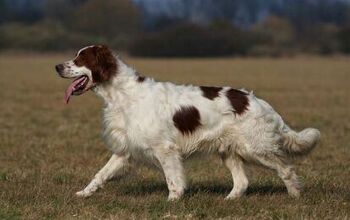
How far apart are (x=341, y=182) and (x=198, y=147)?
2299mm

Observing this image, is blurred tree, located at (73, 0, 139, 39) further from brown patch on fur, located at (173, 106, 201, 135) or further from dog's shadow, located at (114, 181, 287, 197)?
brown patch on fur, located at (173, 106, 201, 135)

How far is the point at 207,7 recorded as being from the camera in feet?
655

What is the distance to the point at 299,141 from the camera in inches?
329

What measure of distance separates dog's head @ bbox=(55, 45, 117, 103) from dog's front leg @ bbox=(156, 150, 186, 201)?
1.03 meters

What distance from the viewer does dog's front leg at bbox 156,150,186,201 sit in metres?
7.86

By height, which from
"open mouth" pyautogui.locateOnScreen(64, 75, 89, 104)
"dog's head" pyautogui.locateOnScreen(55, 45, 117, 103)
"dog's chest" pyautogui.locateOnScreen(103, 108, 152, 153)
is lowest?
"dog's chest" pyautogui.locateOnScreen(103, 108, 152, 153)

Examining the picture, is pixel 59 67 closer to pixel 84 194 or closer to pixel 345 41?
pixel 84 194

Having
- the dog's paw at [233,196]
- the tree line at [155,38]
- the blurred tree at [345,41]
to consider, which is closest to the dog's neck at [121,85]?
the dog's paw at [233,196]

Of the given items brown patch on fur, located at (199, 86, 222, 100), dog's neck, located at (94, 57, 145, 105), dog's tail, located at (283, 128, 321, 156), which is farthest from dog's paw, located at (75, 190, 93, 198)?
dog's tail, located at (283, 128, 321, 156)

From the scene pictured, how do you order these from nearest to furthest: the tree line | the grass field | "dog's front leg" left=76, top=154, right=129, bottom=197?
the grass field, "dog's front leg" left=76, top=154, right=129, bottom=197, the tree line

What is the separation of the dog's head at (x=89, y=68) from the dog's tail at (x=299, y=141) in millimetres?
2007

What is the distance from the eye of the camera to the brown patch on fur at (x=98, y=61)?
7824 millimetres

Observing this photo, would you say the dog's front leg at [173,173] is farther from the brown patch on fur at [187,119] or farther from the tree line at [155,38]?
the tree line at [155,38]

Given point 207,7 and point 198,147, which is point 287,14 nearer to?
point 207,7
